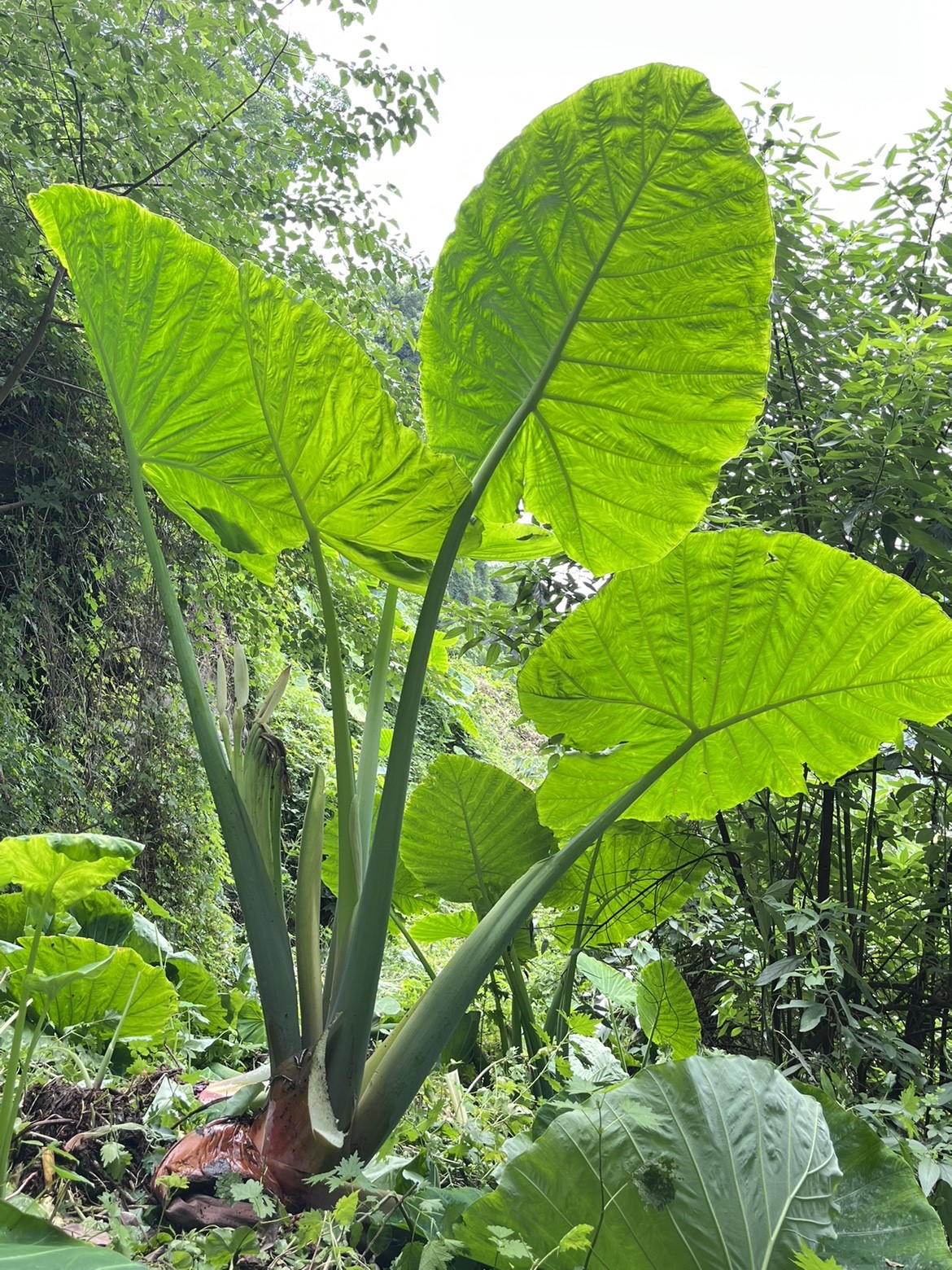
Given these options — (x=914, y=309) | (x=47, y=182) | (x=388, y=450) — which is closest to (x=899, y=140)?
(x=914, y=309)

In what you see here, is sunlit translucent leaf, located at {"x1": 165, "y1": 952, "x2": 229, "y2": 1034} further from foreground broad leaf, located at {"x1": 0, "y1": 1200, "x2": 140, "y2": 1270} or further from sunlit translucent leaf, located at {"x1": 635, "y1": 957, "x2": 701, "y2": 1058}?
foreground broad leaf, located at {"x1": 0, "y1": 1200, "x2": 140, "y2": 1270}

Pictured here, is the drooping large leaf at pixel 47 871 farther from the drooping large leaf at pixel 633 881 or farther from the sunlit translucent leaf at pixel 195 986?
the drooping large leaf at pixel 633 881

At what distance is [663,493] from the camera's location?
99cm

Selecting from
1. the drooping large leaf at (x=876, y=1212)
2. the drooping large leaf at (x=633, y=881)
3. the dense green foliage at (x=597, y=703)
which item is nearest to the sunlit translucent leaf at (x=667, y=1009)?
the dense green foliage at (x=597, y=703)

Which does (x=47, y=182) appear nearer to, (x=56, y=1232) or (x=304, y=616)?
(x=304, y=616)

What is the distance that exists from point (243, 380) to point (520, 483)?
0.36m

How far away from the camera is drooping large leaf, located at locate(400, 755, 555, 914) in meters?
1.19

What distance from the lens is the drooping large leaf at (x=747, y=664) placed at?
0.93m

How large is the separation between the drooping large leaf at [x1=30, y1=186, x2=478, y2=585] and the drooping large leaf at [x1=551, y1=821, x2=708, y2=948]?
2.17 ft

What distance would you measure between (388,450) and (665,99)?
1.36 feet

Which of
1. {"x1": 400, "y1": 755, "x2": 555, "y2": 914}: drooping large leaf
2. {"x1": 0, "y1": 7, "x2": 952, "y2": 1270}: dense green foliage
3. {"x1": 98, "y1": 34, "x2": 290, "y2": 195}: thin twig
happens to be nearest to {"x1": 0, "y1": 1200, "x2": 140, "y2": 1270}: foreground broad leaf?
{"x1": 0, "y1": 7, "x2": 952, "y2": 1270}: dense green foliage

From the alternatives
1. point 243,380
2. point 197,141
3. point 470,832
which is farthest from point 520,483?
point 197,141

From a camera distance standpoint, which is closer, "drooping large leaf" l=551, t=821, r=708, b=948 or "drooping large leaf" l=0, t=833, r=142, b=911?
"drooping large leaf" l=0, t=833, r=142, b=911

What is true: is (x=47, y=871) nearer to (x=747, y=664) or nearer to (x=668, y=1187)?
(x=668, y=1187)
